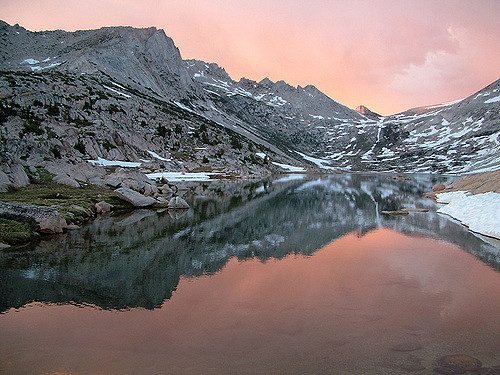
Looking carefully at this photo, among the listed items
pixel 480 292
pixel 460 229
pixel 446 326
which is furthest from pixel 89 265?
pixel 460 229

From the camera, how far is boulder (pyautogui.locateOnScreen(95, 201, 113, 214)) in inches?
1245

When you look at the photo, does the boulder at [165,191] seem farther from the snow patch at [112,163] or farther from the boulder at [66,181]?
the snow patch at [112,163]

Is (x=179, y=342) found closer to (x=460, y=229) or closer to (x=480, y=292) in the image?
(x=480, y=292)

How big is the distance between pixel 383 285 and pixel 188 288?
363 inches

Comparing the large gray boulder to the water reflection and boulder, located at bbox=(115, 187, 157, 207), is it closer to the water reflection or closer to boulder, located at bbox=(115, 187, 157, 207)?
boulder, located at bbox=(115, 187, 157, 207)

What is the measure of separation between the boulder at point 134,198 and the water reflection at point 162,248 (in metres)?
2.31

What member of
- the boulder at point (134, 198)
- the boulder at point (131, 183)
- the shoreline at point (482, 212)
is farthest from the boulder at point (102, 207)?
the shoreline at point (482, 212)

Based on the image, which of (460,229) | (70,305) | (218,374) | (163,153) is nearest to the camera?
(218,374)

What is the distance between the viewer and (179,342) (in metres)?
9.81

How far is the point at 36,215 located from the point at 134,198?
14.0m

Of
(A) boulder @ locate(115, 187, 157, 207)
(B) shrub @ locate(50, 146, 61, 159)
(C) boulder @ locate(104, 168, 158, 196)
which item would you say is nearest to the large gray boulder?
(A) boulder @ locate(115, 187, 157, 207)

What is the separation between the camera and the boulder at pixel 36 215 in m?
21.7

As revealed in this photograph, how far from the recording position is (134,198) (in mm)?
36469

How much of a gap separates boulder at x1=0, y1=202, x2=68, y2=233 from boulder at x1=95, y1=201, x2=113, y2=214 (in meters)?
7.77
